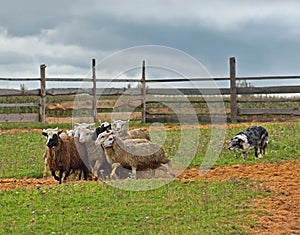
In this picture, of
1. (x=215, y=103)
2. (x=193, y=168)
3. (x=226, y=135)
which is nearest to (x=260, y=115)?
(x=215, y=103)

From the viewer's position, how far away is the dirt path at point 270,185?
842 cm

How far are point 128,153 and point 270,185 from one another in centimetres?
280

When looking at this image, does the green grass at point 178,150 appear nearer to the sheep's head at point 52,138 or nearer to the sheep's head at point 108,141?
the sheep's head at point 52,138

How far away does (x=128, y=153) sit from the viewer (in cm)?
1202

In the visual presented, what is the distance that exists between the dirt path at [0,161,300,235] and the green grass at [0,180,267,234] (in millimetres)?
246

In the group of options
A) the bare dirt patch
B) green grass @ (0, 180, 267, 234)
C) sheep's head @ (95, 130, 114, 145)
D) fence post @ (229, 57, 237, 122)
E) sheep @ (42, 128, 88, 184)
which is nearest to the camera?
green grass @ (0, 180, 267, 234)

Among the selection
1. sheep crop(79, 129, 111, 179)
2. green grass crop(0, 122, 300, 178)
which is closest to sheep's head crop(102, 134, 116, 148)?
sheep crop(79, 129, 111, 179)

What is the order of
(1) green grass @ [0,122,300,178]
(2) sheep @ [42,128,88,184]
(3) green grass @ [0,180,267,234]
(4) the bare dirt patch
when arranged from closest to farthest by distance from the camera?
(3) green grass @ [0,180,267,234]
(4) the bare dirt patch
(2) sheep @ [42,128,88,184]
(1) green grass @ [0,122,300,178]

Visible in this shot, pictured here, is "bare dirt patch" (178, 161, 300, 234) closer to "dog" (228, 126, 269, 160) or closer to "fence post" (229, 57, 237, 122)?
"dog" (228, 126, 269, 160)

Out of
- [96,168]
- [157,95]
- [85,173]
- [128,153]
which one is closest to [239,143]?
[128,153]

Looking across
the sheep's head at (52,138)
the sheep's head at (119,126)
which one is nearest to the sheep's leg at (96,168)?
the sheep's head at (52,138)

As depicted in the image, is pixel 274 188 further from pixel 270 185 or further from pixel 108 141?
pixel 108 141

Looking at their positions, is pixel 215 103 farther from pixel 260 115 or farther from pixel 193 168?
pixel 193 168

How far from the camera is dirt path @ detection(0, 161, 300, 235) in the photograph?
8.42 meters
